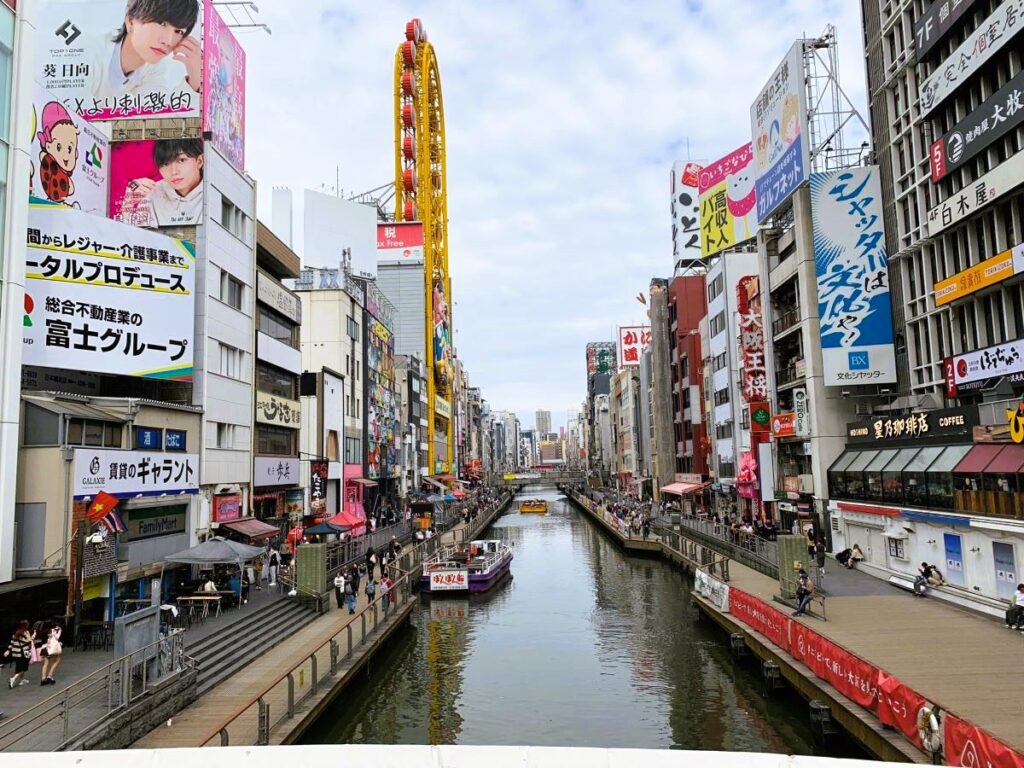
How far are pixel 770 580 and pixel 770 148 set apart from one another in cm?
2926

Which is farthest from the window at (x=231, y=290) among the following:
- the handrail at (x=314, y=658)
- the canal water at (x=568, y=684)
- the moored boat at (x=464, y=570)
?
the moored boat at (x=464, y=570)

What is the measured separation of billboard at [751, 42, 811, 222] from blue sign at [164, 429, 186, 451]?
1429 inches

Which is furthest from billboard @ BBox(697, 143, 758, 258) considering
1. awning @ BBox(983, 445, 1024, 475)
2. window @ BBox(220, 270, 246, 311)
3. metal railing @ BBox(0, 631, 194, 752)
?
metal railing @ BBox(0, 631, 194, 752)

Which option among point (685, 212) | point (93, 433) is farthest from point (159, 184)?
point (685, 212)

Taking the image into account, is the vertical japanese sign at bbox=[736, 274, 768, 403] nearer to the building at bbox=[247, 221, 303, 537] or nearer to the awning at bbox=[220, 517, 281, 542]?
the building at bbox=[247, 221, 303, 537]

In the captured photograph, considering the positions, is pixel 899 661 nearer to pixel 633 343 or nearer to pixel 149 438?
pixel 149 438

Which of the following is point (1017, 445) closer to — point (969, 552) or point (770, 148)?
point (969, 552)

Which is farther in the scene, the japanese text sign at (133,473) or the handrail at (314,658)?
the japanese text sign at (133,473)

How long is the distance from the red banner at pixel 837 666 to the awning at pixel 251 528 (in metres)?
23.1

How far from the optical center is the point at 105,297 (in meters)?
28.2

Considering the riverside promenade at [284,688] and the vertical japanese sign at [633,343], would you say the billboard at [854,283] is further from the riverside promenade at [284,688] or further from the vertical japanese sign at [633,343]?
the vertical japanese sign at [633,343]

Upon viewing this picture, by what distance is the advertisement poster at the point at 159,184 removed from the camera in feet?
113

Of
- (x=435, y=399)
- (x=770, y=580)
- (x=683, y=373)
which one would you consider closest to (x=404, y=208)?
(x=435, y=399)

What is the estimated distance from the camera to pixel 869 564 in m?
37.4
